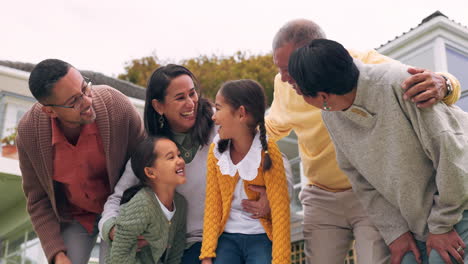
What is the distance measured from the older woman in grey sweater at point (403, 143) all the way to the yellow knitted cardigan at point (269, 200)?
629mm

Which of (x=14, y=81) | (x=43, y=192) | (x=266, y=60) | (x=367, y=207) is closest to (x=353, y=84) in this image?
(x=367, y=207)

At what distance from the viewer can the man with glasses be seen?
11.0 ft

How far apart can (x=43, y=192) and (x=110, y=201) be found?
529 mm

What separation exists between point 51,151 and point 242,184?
1.17 m

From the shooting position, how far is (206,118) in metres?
3.61

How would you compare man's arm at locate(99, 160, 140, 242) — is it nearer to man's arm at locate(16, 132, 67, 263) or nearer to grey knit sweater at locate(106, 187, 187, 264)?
grey knit sweater at locate(106, 187, 187, 264)

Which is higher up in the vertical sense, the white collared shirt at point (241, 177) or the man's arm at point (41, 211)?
the white collared shirt at point (241, 177)

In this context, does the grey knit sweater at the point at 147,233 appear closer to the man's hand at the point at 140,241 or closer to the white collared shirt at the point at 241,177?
the man's hand at the point at 140,241

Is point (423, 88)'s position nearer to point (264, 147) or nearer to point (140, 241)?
point (264, 147)

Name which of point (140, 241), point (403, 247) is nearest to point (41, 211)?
point (140, 241)

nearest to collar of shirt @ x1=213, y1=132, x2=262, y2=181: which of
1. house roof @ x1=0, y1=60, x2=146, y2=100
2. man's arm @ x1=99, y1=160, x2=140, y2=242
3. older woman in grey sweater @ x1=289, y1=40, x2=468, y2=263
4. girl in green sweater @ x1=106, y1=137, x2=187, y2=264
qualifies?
girl in green sweater @ x1=106, y1=137, x2=187, y2=264

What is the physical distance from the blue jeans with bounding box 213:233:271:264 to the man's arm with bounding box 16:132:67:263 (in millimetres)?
1017

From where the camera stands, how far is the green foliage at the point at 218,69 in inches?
850

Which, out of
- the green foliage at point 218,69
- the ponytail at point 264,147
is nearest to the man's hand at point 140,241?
the ponytail at point 264,147
